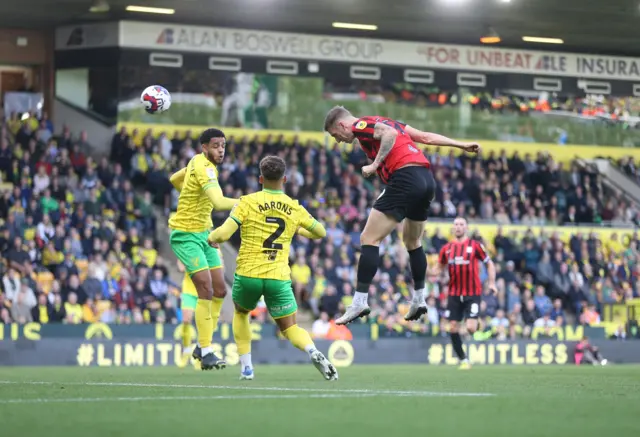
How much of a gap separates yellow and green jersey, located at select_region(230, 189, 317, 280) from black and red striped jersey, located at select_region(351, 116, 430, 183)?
815mm

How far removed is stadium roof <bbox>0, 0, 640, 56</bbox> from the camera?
29578mm

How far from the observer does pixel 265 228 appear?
1181 centimetres

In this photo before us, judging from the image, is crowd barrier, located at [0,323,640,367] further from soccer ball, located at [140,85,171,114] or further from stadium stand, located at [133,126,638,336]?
soccer ball, located at [140,85,171,114]

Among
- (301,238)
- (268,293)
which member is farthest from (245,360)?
(301,238)

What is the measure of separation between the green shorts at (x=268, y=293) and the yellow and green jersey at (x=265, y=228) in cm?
6

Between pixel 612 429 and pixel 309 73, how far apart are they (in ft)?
87.4

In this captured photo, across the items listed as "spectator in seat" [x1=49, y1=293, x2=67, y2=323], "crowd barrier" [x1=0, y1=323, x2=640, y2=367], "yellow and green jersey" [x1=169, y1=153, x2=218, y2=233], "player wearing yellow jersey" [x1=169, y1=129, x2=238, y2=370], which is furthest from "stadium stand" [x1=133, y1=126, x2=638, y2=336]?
"yellow and green jersey" [x1=169, y1=153, x2=218, y2=233]

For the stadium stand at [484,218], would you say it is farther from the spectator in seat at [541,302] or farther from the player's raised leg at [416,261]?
the player's raised leg at [416,261]

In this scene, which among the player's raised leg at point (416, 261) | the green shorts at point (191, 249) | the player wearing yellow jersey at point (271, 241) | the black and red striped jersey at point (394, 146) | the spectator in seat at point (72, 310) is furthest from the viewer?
the spectator in seat at point (72, 310)

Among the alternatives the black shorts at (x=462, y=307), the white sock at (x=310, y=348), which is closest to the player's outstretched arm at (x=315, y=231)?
the white sock at (x=310, y=348)

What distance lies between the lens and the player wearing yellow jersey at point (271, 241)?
1172cm

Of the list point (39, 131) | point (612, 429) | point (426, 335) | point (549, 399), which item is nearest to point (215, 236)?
point (549, 399)

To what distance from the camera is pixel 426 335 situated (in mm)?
24594

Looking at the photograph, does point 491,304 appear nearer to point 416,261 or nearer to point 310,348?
point 416,261
